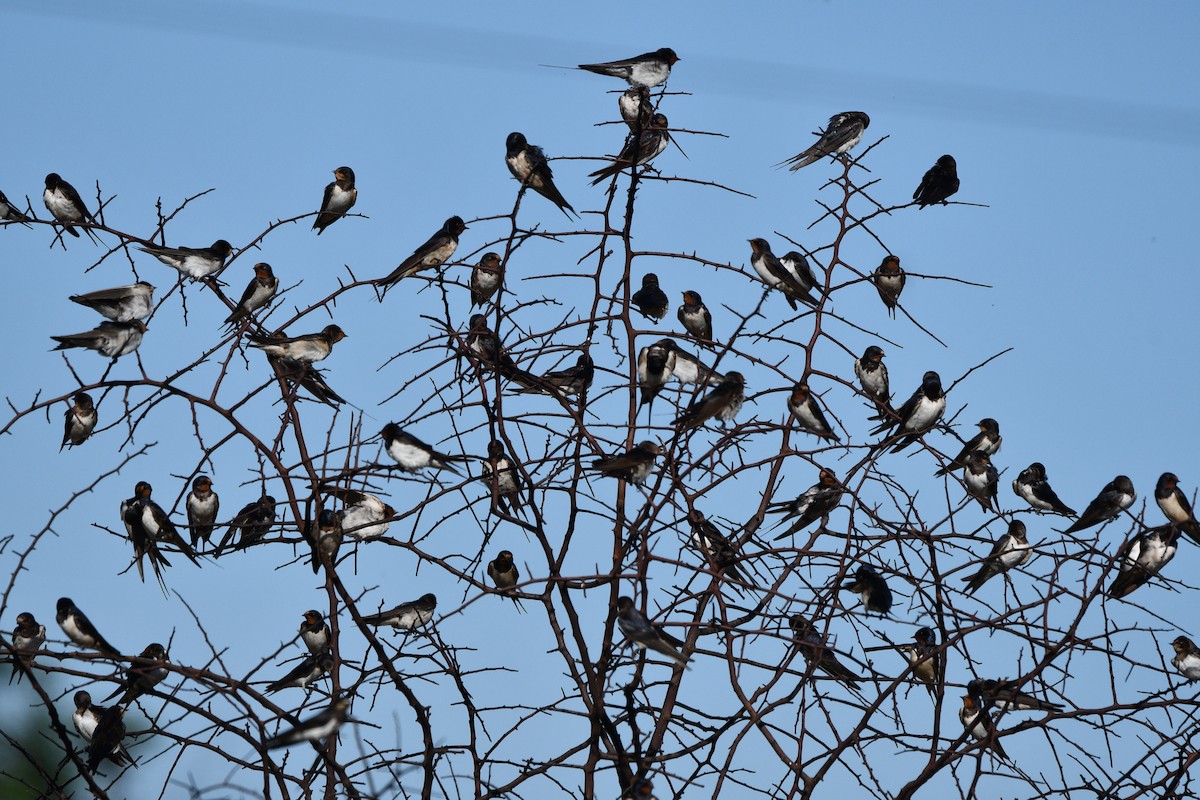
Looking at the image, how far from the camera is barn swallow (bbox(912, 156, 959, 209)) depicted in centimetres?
988

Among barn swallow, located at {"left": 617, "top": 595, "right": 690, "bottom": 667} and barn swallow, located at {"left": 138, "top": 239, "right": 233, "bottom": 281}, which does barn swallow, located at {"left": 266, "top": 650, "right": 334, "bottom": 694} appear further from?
barn swallow, located at {"left": 138, "top": 239, "right": 233, "bottom": 281}

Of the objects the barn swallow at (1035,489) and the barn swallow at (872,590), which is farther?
the barn swallow at (1035,489)

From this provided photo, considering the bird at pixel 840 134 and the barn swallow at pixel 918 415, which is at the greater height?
the bird at pixel 840 134

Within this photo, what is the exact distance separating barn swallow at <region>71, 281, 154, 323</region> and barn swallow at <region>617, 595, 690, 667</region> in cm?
364

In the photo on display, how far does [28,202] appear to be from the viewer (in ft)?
21.1

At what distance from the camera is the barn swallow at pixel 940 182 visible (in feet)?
32.4

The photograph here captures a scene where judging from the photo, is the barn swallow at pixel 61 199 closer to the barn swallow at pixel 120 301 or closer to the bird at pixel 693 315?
the barn swallow at pixel 120 301

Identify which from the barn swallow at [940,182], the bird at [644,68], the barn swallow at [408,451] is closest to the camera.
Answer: the barn swallow at [408,451]

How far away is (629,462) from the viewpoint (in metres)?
5.63

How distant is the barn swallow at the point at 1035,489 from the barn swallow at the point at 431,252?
428 cm

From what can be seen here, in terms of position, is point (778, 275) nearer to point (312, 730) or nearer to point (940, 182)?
point (940, 182)

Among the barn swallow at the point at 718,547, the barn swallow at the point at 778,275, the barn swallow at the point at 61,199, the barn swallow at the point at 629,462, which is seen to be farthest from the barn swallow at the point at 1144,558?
the barn swallow at the point at 61,199

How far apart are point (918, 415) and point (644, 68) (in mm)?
2856

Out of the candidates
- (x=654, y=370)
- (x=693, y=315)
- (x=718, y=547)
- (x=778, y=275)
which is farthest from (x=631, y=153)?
(x=693, y=315)
